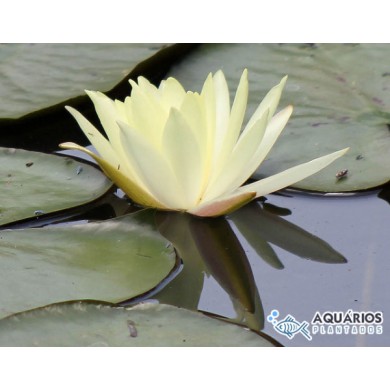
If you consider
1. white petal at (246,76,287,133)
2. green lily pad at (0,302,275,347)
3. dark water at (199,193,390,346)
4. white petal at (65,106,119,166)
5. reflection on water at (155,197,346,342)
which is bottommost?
reflection on water at (155,197,346,342)

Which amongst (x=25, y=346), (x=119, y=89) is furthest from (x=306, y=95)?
(x=25, y=346)

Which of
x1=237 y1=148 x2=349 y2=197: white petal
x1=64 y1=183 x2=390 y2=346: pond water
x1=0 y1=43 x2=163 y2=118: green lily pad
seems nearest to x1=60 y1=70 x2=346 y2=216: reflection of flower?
x1=237 y1=148 x2=349 y2=197: white petal

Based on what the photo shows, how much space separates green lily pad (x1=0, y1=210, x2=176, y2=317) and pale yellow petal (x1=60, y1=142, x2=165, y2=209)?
2.3 inches

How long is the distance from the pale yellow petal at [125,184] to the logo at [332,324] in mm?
497

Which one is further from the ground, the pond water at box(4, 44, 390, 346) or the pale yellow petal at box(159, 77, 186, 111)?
the pale yellow petal at box(159, 77, 186, 111)

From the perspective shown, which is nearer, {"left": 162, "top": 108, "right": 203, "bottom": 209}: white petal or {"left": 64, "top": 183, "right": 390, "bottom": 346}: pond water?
{"left": 64, "top": 183, "right": 390, "bottom": 346}: pond water

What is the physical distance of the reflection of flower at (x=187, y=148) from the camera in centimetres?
180

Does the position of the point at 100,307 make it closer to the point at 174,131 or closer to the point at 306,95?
the point at 174,131

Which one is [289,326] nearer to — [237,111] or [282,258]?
[282,258]

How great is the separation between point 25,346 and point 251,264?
60 cm

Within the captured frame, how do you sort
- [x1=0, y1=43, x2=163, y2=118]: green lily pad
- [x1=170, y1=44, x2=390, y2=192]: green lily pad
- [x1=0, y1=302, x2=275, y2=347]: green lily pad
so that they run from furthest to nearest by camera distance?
1. [x1=0, y1=43, x2=163, y2=118]: green lily pad
2. [x1=170, y1=44, x2=390, y2=192]: green lily pad
3. [x1=0, y1=302, x2=275, y2=347]: green lily pad

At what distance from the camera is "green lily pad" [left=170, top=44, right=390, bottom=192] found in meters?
2.06

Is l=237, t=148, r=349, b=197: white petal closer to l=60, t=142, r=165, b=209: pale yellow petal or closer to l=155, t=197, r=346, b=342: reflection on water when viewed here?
l=155, t=197, r=346, b=342: reflection on water

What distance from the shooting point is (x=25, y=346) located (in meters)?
1.46
